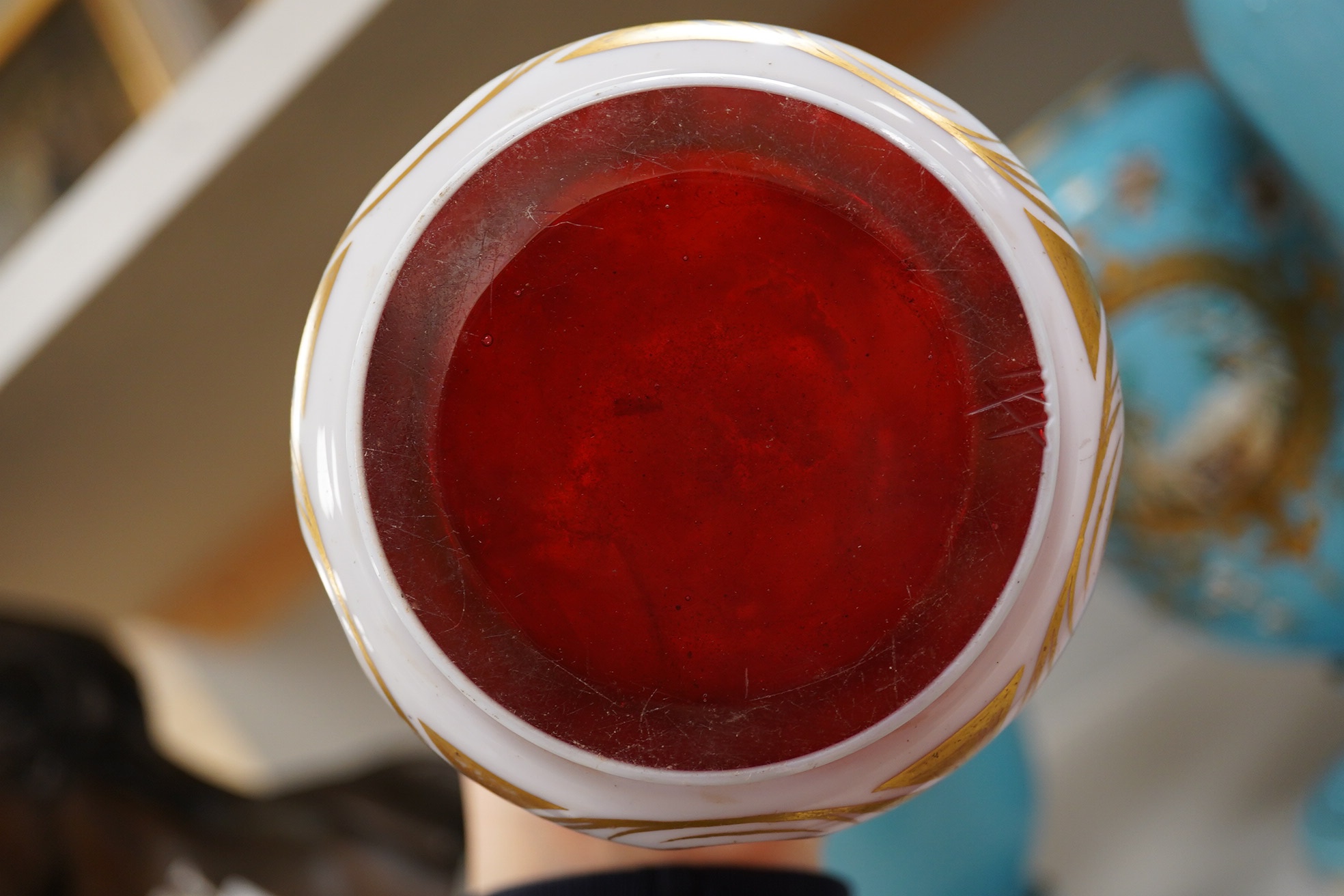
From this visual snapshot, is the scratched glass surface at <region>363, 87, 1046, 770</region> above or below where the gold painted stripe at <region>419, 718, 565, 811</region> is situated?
above

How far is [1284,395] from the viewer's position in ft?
1.72

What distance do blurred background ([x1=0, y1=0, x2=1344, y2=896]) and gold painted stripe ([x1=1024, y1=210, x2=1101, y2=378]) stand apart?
39 cm

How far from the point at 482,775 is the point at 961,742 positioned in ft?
0.43

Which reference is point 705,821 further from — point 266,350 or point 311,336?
point 266,350

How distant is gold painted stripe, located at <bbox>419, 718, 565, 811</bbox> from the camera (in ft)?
0.97

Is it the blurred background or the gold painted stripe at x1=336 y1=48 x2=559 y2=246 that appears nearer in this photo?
the gold painted stripe at x1=336 y1=48 x2=559 y2=246

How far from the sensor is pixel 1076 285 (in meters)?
0.29

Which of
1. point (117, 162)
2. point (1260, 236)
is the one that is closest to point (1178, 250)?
point (1260, 236)

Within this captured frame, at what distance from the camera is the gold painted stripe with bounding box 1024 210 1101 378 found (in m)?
0.29

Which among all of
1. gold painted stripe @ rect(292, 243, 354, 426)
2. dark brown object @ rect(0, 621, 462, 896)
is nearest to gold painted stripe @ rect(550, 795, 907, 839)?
gold painted stripe @ rect(292, 243, 354, 426)

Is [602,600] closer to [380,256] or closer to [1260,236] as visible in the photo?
[380,256]

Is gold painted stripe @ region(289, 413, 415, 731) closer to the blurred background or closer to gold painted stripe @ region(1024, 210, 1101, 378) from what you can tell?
gold painted stripe @ region(1024, 210, 1101, 378)

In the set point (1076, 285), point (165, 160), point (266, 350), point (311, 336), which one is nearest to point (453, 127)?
point (311, 336)

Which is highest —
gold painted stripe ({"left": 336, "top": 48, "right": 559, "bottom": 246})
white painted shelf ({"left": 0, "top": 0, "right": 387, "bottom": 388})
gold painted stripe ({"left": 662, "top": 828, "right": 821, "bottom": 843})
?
white painted shelf ({"left": 0, "top": 0, "right": 387, "bottom": 388})
